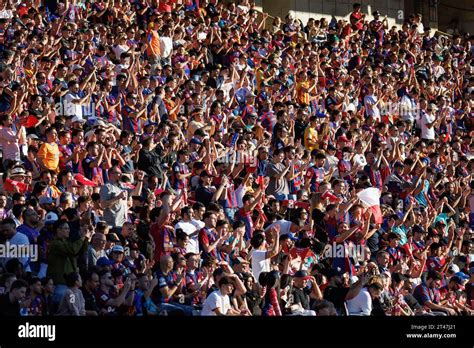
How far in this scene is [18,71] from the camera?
19.2 m

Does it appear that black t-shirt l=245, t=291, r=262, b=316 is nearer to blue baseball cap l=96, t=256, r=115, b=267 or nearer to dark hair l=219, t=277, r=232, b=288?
dark hair l=219, t=277, r=232, b=288

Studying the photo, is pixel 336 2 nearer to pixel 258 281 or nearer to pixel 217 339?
pixel 258 281

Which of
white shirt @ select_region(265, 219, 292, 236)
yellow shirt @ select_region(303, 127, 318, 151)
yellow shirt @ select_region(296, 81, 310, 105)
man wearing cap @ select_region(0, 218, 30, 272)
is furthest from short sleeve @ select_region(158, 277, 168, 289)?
yellow shirt @ select_region(296, 81, 310, 105)

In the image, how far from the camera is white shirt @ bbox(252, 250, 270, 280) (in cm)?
1555

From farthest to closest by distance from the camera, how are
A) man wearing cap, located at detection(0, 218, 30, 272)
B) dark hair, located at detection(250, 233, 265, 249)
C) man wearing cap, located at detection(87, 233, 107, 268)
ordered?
dark hair, located at detection(250, 233, 265, 249) < man wearing cap, located at detection(87, 233, 107, 268) < man wearing cap, located at detection(0, 218, 30, 272)

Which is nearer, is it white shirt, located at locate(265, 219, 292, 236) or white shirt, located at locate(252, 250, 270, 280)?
white shirt, located at locate(252, 250, 270, 280)

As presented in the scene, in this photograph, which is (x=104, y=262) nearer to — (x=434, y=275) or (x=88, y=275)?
(x=88, y=275)

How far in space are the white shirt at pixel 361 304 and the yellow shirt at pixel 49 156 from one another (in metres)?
4.57

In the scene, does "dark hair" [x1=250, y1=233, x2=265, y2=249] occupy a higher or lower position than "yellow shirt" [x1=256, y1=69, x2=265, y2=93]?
lower

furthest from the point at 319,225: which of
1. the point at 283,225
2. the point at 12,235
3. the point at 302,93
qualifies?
the point at 302,93

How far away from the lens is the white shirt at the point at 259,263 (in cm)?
1555

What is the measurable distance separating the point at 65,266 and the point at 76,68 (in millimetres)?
6668

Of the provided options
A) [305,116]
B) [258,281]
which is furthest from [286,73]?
[258,281]

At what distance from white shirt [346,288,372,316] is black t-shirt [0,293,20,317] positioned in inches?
167
